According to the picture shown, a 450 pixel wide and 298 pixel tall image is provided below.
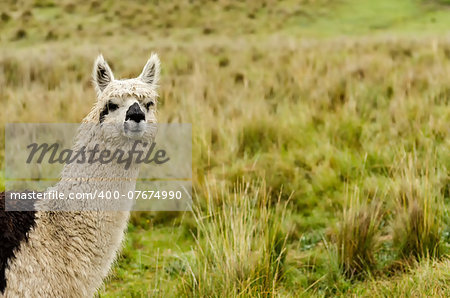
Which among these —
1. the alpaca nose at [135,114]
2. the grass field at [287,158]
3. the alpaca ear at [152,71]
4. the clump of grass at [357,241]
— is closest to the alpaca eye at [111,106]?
the alpaca nose at [135,114]

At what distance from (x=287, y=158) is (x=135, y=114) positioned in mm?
3591

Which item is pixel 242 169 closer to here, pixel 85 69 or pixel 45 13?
pixel 85 69

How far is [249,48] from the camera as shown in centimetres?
1377

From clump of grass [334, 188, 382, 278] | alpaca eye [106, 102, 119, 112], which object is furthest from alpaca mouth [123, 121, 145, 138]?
clump of grass [334, 188, 382, 278]

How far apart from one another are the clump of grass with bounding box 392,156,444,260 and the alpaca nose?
2.12 m

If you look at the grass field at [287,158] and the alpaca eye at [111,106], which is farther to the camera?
the grass field at [287,158]

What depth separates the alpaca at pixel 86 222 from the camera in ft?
6.97

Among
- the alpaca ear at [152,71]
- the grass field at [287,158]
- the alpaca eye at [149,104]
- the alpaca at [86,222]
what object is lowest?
the grass field at [287,158]

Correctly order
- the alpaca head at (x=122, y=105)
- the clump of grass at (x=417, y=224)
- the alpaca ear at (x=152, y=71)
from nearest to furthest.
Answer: the alpaca head at (x=122, y=105), the alpaca ear at (x=152, y=71), the clump of grass at (x=417, y=224)

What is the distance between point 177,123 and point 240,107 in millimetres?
1185

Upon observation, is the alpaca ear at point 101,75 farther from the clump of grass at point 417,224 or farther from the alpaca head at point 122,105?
the clump of grass at point 417,224

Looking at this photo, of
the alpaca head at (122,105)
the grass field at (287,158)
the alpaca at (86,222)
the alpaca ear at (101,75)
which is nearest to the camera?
the alpaca at (86,222)

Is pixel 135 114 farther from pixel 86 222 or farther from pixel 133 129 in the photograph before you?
pixel 86 222

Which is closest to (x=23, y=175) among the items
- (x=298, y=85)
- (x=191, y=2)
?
(x=298, y=85)
